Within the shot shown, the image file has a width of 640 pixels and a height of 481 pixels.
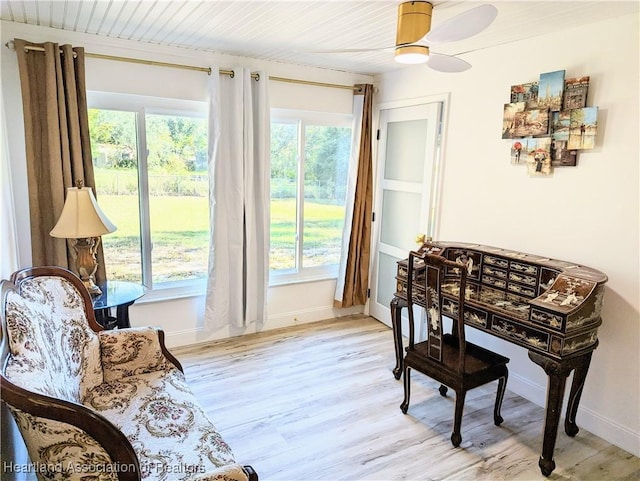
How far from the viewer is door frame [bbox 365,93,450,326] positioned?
3387 mm

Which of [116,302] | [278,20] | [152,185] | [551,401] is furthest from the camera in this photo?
[152,185]

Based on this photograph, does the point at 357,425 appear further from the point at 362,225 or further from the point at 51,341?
the point at 362,225

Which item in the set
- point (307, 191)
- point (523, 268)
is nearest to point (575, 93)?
point (523, 268)

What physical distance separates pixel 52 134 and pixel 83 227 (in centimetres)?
70

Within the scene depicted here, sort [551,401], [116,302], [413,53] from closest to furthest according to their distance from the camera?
[413,53] < [551,401] < [116,302]

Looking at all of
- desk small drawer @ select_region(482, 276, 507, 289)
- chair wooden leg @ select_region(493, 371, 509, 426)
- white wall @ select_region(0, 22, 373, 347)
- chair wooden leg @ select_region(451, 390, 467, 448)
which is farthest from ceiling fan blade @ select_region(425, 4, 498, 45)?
white wall @ select_region(0, 22, 373, 347)

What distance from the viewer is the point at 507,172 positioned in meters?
2.93

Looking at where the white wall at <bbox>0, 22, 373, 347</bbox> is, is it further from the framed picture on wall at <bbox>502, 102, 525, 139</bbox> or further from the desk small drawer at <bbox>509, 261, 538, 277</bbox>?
the desk small drawer at <bbox>509, 261, 538, 277</bbox>

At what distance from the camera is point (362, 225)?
4.23m

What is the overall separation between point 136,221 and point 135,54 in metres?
1.28

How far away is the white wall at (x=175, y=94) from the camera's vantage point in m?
2.77

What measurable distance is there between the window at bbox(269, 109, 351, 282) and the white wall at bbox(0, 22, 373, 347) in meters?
0.16

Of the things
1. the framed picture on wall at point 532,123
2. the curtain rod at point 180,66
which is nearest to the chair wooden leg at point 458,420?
the framed picture on wall at point 532,123

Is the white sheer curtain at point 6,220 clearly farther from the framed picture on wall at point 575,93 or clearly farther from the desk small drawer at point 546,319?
the framed picture on wall at point 575,93
